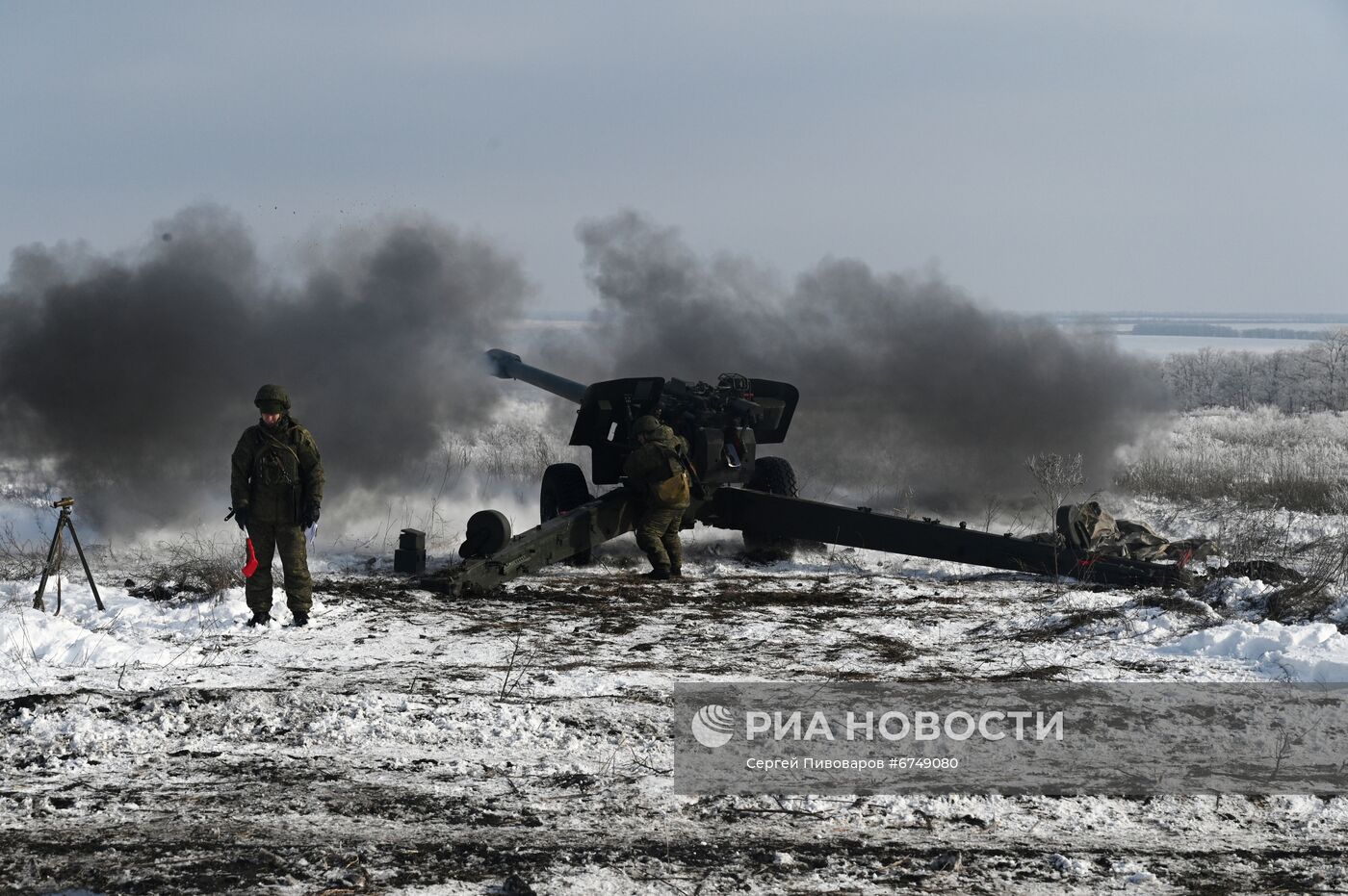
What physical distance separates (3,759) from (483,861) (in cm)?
227

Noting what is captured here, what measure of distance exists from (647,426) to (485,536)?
1804mm

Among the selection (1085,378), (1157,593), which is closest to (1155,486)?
(1085,378)

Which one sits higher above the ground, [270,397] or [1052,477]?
[270,397]

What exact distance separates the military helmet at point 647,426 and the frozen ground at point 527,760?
6.84ft

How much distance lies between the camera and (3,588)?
8.64 m

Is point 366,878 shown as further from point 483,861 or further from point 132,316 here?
point 132,316

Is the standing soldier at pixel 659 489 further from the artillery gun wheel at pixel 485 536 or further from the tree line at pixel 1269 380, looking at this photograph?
the tree line at pixel 1269 380

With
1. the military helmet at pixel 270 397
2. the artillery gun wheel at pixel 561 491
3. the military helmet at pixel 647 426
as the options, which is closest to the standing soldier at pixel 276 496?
the military helmet at pixel 270 397

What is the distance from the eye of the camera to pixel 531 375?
553 inches

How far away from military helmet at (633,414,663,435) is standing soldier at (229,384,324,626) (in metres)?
3.19

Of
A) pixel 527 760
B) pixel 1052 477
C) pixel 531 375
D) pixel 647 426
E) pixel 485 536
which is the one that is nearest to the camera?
pixel 527 760

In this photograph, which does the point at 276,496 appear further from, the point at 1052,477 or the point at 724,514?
the point at 1052,477

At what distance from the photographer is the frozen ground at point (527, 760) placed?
12.9 feet

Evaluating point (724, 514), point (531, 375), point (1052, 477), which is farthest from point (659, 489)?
point (1052, 477)
